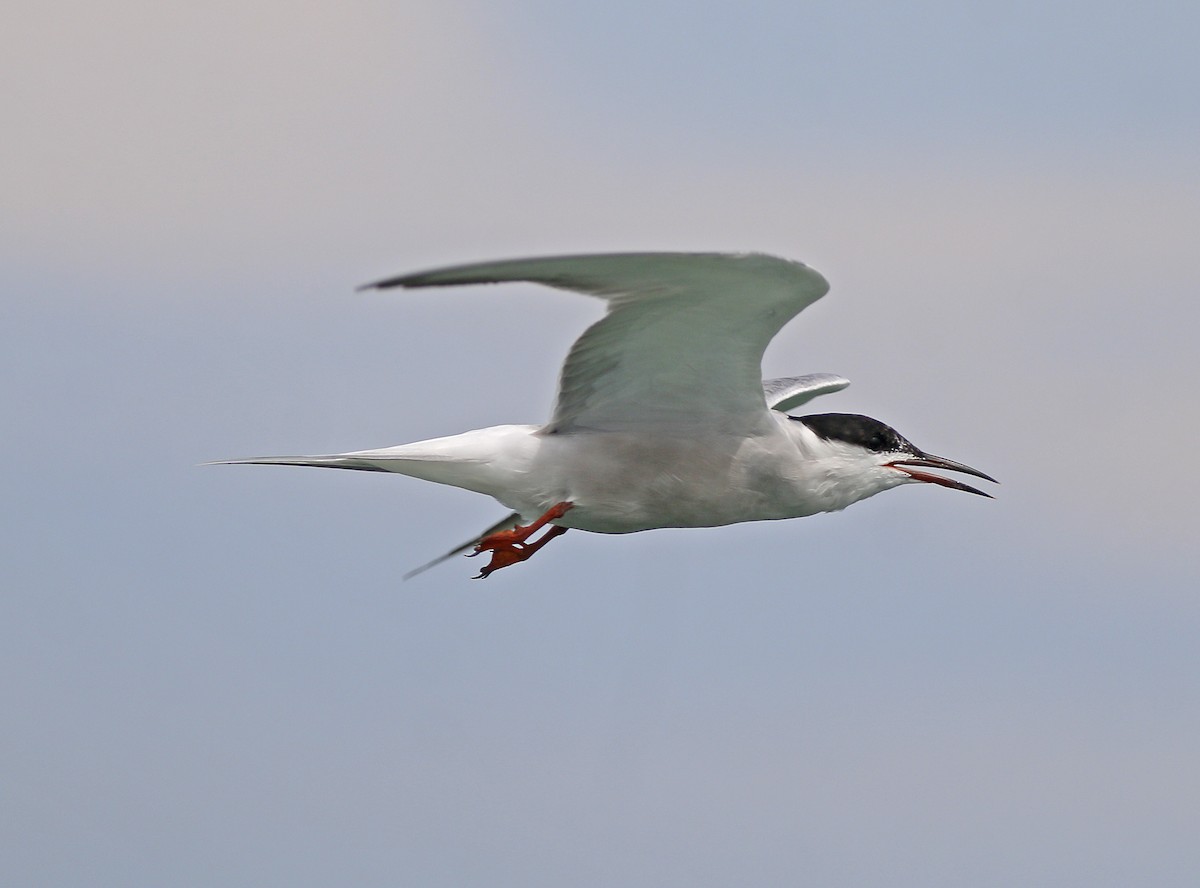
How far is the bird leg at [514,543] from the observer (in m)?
10.8

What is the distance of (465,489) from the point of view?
11141 millimetres

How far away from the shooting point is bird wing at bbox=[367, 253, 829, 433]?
30.4 ft

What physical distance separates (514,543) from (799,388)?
130 inches

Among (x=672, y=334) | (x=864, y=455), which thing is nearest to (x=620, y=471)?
(x=672, y=334)

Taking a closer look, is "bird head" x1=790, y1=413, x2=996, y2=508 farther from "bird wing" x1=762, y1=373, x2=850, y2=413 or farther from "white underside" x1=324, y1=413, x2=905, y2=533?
"bird wing" x1=762, y1=373, x2=850, y2=413

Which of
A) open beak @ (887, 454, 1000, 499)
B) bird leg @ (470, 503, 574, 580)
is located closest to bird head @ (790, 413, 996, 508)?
open beak @ (887, 454, 1000, 499)

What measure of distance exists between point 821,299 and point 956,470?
2735 mm

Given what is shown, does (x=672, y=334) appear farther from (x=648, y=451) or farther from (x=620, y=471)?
(x=620, y=471)

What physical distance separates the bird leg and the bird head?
6.23 feet

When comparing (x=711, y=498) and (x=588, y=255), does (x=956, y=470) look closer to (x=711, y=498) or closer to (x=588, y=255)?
(x=711, y=498)

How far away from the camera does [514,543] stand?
10.9m

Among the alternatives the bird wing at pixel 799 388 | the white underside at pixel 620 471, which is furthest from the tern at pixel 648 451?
the bird wing at pixel 799 388

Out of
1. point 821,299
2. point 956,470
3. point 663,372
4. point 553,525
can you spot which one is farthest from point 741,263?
point 956,470

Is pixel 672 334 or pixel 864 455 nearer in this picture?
pixel 672 334
